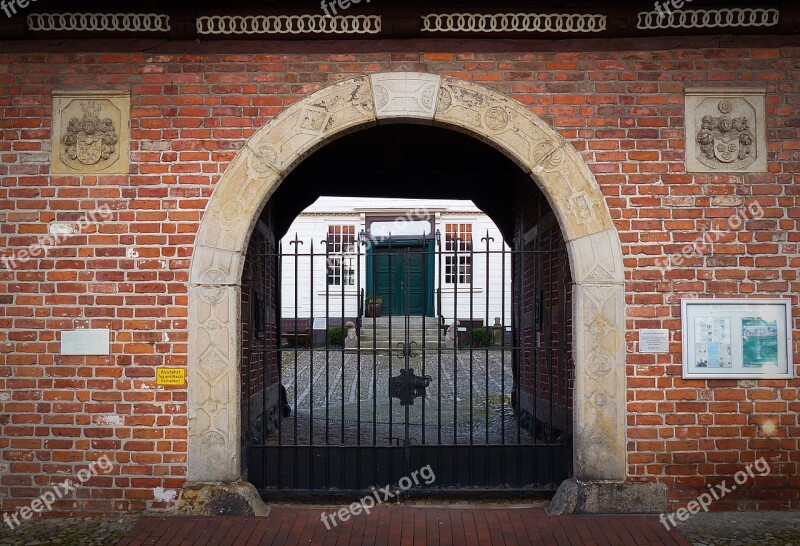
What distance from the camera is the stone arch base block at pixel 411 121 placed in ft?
17.9

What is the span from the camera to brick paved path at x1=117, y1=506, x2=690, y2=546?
4910mm

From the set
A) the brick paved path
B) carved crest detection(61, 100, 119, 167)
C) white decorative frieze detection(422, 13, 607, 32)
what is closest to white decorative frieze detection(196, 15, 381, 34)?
white decorative frieze detection(422, 13, 607, 32)

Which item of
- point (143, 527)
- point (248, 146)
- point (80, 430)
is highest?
point (248, 146)

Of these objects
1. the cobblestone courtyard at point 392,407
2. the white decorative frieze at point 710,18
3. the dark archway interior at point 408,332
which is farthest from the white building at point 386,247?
the white decorative frieze at point 710,18

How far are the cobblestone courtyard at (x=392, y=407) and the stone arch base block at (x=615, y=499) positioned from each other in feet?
2.50

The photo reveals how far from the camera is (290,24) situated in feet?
18.4

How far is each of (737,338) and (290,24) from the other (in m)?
4.19

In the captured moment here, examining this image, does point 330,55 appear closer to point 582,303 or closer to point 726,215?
point 582,303

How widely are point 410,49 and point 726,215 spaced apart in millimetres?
→ 2766

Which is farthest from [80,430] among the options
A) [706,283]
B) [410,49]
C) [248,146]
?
[706,283]

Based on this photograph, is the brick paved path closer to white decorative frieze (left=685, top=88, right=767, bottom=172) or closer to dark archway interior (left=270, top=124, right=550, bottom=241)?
white decorative frieze (left=685, top=88, right=767, bottom=172)

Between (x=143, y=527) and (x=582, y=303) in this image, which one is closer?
(x=143, y=527)

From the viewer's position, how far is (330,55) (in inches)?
224

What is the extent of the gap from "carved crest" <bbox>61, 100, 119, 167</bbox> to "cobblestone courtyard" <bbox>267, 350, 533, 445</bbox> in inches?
86.5
